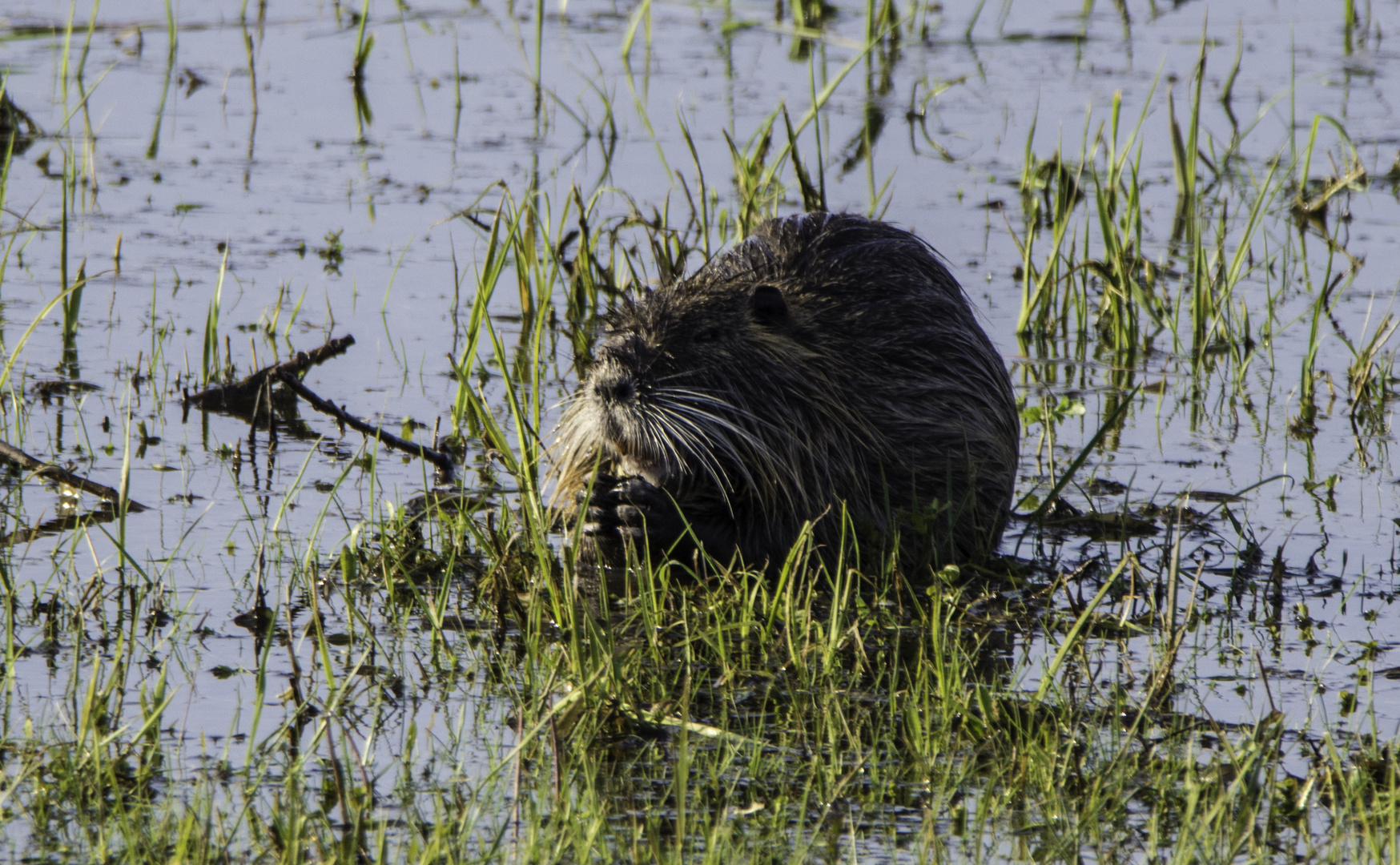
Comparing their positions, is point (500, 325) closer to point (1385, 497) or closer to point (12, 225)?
point (12, 225)

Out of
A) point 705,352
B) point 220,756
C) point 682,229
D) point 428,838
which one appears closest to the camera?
point 428,838

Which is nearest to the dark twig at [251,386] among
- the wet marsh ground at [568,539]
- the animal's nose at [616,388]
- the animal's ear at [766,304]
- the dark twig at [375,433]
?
the wet marsh ground at [568,539]

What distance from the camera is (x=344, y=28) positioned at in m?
9.80

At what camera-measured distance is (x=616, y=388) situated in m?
3.96

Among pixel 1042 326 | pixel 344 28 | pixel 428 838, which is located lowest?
pixel 428 838

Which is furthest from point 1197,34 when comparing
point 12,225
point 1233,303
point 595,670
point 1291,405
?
point 595,670

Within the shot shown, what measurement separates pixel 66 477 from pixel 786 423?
1672 millimetres

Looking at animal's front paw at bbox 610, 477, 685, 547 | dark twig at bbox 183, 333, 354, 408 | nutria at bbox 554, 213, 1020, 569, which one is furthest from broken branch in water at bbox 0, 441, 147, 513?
animal's front paw at bbox 610, 477, 685, 547

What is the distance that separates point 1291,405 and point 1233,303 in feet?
3.23

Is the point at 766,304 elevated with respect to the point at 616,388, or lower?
elevated

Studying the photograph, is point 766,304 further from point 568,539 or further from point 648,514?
point 568,539

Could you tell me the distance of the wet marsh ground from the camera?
9.23ft

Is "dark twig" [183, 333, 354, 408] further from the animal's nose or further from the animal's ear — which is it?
the animal's ear

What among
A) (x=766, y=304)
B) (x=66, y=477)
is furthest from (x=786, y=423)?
(x=66, y=477)
